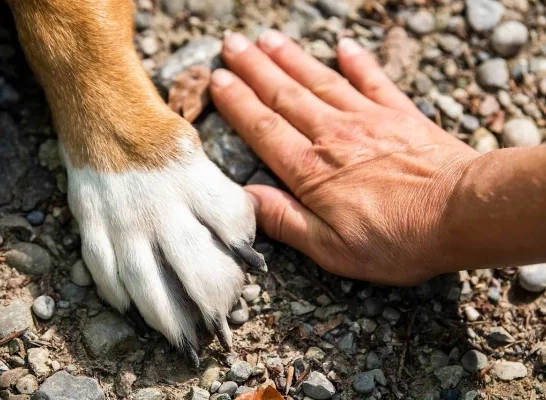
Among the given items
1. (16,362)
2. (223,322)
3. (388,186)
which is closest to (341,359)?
(223,322)

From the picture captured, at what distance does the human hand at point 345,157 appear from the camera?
2.71m

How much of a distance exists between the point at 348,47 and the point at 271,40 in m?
0.37

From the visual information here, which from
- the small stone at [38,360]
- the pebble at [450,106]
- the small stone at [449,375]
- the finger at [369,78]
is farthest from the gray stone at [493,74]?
the small stone at [38,360]

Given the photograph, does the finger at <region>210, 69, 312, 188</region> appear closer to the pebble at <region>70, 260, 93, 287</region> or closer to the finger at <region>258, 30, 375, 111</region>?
the finger at <region>258, 30, 375, 111</region>

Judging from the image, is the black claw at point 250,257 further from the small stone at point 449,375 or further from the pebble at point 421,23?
the pebble at point 421,23

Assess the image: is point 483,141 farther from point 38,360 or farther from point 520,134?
point 38,360

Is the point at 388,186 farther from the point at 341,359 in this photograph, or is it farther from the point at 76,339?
the point at 76,339

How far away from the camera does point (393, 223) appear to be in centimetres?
271

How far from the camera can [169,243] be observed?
8.73 ft

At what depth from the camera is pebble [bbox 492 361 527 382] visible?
2799mm

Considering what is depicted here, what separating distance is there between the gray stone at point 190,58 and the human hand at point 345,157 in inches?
3.3

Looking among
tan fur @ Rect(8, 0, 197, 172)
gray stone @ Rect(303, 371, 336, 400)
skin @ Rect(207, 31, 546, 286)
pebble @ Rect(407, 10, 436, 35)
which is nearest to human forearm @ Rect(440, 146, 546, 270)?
skin @ Rect(207, 31, 546, 286)

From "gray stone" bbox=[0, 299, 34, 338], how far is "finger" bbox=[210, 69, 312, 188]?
1.18 metres

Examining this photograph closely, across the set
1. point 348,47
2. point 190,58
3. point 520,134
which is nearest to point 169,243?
point 190,58
